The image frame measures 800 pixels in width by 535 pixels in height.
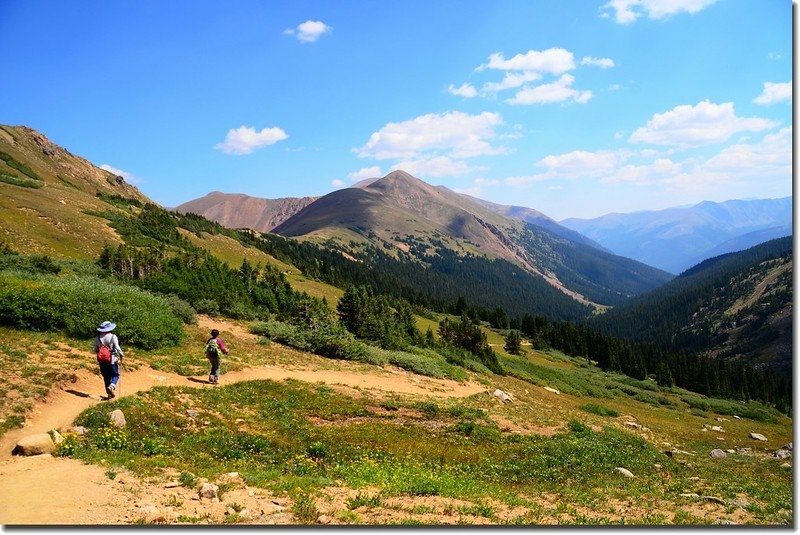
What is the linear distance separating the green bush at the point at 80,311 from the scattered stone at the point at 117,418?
10647 mm

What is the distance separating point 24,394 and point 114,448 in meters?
4.77

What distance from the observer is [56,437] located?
12.4 metres

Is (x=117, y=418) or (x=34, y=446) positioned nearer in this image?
(x=34, y=446)

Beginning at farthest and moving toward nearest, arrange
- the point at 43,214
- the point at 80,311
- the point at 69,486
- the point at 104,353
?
the point at 43,214, the point at 80,311, the point at 104,353, the point at 69,486

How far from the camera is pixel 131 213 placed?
84.0 meters

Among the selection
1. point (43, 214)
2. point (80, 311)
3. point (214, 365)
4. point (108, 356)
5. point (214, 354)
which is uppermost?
point (43, 214)

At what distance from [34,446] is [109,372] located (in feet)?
15.9

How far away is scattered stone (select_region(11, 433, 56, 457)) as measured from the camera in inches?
456

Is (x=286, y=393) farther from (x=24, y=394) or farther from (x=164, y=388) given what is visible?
(x=24, y=394)

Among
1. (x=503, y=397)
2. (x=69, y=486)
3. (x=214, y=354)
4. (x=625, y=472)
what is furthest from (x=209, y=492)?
(x=503, y=397)

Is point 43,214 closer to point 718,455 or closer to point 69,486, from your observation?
point 69,486

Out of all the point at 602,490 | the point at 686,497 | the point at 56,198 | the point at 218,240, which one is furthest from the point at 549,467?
the point at 218,240

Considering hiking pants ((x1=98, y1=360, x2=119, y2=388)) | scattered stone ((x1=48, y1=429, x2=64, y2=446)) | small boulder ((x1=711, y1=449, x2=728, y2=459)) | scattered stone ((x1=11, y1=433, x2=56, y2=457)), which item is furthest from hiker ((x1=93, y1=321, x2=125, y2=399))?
small boulder ((x1=711, y1=449, x2=728, y2=459))

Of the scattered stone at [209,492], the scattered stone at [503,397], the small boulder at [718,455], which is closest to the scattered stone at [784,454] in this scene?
the small boulder at [718,455]
